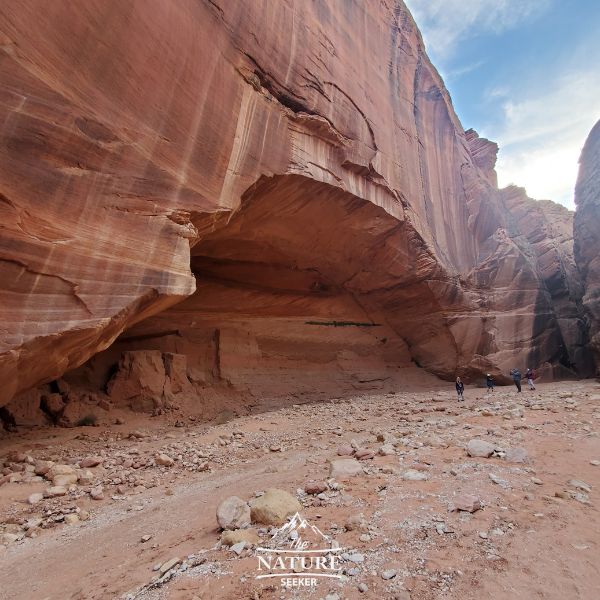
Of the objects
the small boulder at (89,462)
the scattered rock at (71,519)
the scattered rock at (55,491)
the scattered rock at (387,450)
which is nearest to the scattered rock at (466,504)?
the scattered rock at (387,450)

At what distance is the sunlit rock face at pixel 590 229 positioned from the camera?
592 inches

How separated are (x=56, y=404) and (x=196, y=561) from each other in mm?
7386

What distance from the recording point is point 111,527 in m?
4.28

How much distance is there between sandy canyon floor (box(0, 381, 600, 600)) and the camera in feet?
8.65

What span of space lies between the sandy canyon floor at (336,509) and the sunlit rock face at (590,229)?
29.6ft

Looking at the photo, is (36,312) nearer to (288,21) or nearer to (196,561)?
(196,561)

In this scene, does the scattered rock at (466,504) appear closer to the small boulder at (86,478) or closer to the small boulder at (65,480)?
the small boulder at (86,478)

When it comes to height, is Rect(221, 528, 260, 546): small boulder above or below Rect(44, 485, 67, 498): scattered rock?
above

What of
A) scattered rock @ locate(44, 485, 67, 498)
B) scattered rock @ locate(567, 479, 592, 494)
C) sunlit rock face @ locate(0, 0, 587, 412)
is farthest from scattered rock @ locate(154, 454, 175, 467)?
scattered rock @ locate(567, 479, 592, 494)

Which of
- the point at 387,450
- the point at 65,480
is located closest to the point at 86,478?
the point at 65,480

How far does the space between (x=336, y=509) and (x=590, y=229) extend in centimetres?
1894

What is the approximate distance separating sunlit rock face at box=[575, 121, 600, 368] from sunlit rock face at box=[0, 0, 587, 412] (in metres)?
1.80

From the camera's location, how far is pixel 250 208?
9.28 meters

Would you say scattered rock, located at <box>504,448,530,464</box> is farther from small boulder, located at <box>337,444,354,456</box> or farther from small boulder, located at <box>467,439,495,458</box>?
small boulder, located at <box>337,444,354,456</box>
